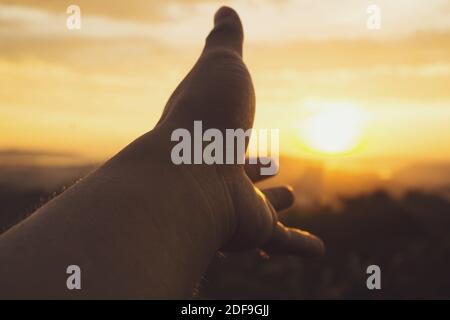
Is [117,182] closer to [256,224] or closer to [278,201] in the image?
[256,224]

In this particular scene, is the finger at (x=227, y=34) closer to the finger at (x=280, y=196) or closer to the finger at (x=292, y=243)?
the finger at (x=280, y=196)

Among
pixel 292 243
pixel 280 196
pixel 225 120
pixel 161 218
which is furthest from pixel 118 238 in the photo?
pixel 280 196

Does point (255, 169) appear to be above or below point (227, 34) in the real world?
below

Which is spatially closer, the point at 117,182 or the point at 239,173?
the point at 117,182

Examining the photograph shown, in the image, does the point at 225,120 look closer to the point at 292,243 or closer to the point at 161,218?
the point at 161,218

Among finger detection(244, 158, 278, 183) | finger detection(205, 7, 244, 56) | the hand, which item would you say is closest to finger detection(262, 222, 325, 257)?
the hand
